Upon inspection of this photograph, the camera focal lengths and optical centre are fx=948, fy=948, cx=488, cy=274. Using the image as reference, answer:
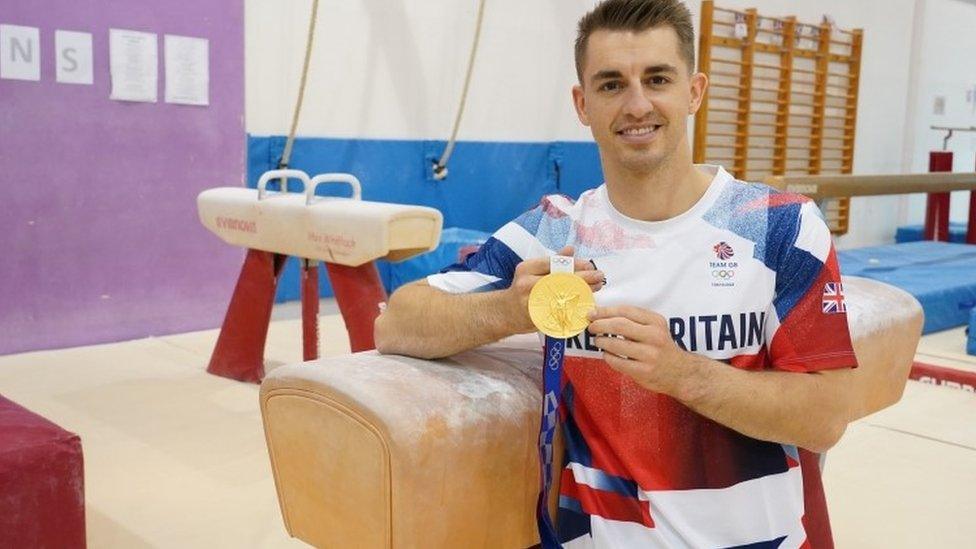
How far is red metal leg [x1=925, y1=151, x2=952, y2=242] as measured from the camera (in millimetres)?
9062

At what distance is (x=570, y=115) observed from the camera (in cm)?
774

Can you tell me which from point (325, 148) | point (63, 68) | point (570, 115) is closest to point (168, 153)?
point (63, 68)

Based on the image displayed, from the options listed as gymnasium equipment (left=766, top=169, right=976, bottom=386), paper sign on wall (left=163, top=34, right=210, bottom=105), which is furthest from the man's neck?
paper sign on wall (left=163, top=34, right=210, bottom=105)

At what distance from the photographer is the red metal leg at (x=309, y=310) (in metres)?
4.20

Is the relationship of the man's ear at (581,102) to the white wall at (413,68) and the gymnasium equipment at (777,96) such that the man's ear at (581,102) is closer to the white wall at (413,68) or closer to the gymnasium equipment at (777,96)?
the white wall at (413,68)

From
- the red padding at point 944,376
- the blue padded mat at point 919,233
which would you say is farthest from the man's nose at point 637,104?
the blue padded mat at point 919,233

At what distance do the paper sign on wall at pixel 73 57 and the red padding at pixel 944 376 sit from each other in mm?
A: 4428

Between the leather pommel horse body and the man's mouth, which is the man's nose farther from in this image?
the leather pommel horse body

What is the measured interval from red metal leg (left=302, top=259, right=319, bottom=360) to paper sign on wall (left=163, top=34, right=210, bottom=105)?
5.15 ft

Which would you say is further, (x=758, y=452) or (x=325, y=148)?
(x=325, y=148)

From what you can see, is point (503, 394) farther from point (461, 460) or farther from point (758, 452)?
point (758, 452)

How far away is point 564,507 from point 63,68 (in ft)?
13.6

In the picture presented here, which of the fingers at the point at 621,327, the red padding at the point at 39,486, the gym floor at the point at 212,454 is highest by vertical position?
the fingers at the point at 621,327

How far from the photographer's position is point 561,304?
53.7 inches
